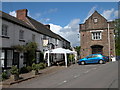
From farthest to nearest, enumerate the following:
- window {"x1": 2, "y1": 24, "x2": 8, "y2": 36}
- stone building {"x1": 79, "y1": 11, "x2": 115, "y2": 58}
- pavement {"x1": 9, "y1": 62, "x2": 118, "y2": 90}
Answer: stone building {"x1": 79, "y1": 11, "x2": 115, "y2": 58} → window {"x1": 2, "y1": 24, "x2": 8, "y2": 36} → pavement {"x1": 9, "y1": 62, "x2": 118, "y2": 90}

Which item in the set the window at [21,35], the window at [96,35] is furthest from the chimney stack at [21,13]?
the window at [96,35]

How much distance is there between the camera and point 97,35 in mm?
33719

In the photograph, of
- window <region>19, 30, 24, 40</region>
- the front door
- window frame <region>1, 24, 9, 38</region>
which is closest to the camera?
window frame <region>1, 24, 9, 38</region>

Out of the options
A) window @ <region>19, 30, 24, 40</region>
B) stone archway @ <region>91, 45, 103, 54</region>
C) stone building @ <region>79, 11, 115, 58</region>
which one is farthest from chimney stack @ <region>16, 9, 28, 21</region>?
stone archway @ <region>91, 45, 103, 54</region>

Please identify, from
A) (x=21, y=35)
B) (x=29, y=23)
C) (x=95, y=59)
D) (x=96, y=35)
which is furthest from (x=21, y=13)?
(x=96, y=35)

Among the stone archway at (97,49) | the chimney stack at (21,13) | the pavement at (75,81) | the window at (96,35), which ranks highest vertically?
the chimney stack at (21,13)

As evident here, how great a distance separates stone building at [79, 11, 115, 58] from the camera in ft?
106

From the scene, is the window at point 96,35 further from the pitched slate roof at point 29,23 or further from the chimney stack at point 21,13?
the chimney stack at point 21,13

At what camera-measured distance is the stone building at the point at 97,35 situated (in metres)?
32.4

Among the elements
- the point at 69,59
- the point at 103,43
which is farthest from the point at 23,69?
the point at 103,43

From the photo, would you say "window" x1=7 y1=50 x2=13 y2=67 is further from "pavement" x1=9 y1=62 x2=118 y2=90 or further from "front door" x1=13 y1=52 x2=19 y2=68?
"pavement" x1=9 y1=62 x2=118 y2=90

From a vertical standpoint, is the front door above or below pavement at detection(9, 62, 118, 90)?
above

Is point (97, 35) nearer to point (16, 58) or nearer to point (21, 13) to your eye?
point (21, 13)

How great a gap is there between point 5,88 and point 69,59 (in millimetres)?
18510
